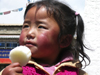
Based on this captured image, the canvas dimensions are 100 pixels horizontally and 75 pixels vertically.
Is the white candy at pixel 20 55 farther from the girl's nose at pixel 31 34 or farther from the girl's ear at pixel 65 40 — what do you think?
the girl's ear at pixel 65 40

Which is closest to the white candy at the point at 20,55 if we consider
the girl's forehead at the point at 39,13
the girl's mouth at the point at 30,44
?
the girl's mouth at the point at 30,44

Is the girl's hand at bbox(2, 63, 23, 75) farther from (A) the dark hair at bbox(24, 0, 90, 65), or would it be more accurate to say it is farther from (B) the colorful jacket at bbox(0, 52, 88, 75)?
(A) the dark hair at bbox(24, 0, 90, 65)

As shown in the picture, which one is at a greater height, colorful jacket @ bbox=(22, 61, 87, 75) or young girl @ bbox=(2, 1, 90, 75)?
young girl @ bbox=(2, 1, 90, 75)

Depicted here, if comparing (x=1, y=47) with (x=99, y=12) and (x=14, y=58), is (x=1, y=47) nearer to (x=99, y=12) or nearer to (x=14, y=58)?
(x=99, y=12)

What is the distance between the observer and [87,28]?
3680 millimetres

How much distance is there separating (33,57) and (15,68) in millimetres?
312

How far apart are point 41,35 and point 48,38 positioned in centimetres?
6

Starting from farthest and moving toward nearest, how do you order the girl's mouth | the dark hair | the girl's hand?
1. the dark hair
2. the girl's mouth
3. the girl's hand

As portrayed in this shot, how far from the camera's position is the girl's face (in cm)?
98

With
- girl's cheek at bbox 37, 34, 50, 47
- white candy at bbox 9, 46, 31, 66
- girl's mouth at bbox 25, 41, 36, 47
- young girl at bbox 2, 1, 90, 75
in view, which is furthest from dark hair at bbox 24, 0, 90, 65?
white candy at bbox 9, 46, 31, 66

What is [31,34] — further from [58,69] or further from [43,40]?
[58,69]

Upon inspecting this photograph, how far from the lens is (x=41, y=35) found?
101 cm

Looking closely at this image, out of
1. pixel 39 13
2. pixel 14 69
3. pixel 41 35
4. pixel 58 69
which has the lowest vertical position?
pixel 58 69

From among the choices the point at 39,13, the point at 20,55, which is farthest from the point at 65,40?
the point at 20,55
